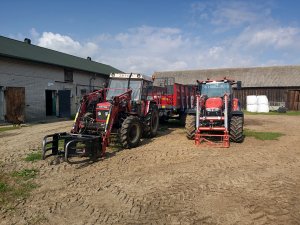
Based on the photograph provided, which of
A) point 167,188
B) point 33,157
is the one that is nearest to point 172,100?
point 33,157

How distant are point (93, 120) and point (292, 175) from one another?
582 cm

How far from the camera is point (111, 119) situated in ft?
26.7

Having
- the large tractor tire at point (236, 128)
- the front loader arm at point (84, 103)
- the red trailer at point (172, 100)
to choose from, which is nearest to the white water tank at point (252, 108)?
the red trailer at point (172, 100)

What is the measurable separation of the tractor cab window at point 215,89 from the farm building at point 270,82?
23.4 metres

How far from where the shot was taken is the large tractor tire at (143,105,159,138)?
10.8 m

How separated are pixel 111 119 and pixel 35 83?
12.9 meters

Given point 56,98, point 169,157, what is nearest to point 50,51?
point 56,98

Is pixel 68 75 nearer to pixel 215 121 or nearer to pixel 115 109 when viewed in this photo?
pixel 115 109

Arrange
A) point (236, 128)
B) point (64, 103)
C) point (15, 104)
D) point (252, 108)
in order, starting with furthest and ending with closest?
point (252, 108) → point (64, 103) → point (15, 104) → point (236, 128)

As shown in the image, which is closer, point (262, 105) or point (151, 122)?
point (151, 122)

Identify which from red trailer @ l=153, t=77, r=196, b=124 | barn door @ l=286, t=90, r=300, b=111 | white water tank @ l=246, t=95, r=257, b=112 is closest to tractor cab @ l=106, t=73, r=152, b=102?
red trailer @ l=153, t=77, r=196, b=124

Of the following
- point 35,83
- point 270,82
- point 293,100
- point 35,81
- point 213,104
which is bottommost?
point 213,104

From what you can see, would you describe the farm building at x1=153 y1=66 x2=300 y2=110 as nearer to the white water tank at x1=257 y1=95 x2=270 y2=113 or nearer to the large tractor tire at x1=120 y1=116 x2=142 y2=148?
the white water tank at x1=257 y1=95 x2=270 y2=113

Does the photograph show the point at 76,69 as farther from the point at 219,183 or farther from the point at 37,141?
the point at 219,183
